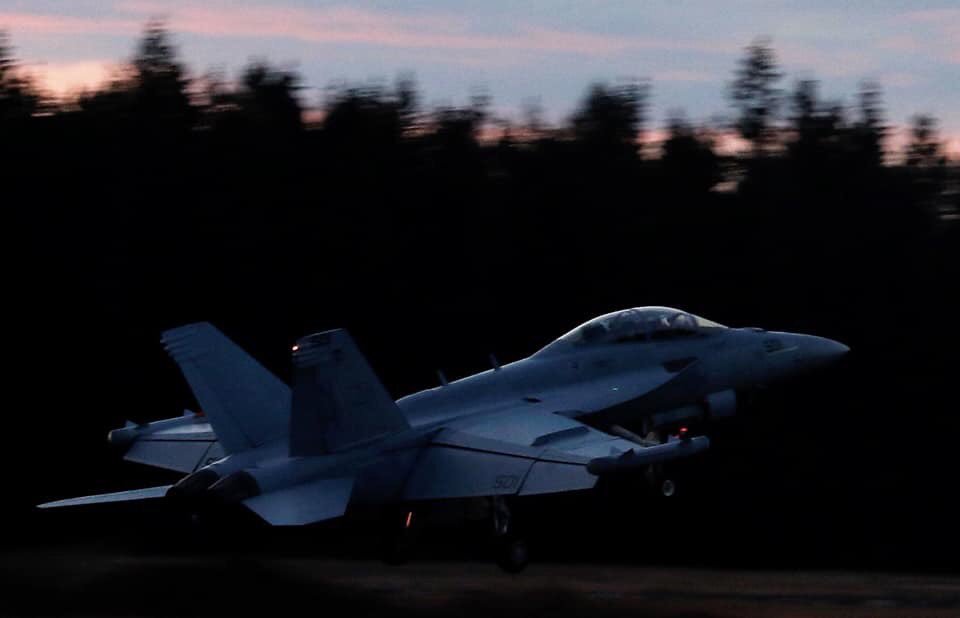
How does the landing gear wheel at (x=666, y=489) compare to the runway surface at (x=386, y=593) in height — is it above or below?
above

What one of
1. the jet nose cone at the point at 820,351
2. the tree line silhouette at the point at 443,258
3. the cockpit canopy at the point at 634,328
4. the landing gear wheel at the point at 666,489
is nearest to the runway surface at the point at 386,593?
the landing gear wheel at the point at 666,489

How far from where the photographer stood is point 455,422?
22297mm

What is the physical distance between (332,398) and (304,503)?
1256 millimetres

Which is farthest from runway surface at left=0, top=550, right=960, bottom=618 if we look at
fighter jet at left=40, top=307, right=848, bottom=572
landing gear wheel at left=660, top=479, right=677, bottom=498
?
landing gear wheel at left=660, top=479, right=677, bottom=498

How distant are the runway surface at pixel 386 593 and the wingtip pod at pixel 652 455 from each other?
5.52 ft

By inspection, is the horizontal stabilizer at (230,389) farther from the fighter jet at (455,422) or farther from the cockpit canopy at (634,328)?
the cockpit canopy at (634,328)

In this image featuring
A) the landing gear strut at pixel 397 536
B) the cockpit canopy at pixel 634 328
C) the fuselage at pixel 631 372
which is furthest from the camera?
the cockpit canopy at pixel 634 328

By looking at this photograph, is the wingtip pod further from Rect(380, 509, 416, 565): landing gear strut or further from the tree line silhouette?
the tree line silhouette

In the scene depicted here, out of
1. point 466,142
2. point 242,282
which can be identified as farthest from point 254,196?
point 466,142

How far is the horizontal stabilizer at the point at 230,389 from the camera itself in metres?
21.5

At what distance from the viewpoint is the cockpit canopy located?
937 inches

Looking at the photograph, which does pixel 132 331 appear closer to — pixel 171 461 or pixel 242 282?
pixel 242 282

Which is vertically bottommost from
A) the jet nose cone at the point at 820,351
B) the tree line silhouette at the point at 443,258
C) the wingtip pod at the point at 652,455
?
the tree line silhouette at the point at 443,258

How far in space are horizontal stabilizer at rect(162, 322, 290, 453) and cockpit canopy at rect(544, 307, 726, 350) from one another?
167 inches
